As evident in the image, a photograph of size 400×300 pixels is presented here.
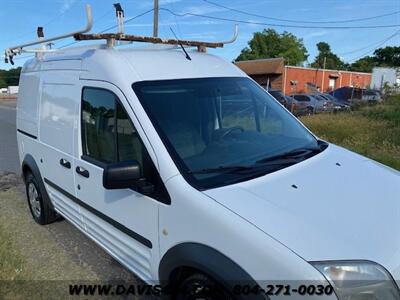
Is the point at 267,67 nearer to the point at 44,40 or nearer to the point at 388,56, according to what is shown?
the point at 44,40

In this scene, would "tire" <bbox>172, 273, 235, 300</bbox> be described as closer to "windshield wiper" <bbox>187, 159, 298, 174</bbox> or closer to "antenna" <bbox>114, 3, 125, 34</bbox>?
"windshield wiper" <bbox>187, 159, 298, 174</bbox>

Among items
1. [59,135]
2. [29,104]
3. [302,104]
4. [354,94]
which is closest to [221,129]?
[59,135]

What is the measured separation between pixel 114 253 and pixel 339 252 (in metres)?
1.97

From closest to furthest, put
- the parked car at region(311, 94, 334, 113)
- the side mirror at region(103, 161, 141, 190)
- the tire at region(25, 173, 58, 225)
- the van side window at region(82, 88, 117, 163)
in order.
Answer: the side mirror at region(103, 161, 141, 190) → the van side window at region(82, 88, 117, 163) → the tire at region(25, 173, 58, 225) → the parked car at region(311, 94, 334, 113)

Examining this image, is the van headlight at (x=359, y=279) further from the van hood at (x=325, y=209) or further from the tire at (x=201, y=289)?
the tire at (x=201, y=289)

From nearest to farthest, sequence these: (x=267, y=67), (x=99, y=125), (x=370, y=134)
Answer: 1. (x=99, y=125)
2. (x=370, y=134)
3. (x=267, y=67)

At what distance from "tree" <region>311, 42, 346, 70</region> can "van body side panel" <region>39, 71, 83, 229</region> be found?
8653 centimetres

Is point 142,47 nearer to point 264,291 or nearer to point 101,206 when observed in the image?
point 101,206

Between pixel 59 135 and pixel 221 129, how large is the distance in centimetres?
179

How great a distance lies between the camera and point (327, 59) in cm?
9269

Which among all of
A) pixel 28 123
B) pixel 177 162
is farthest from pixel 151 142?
pixel 28 123

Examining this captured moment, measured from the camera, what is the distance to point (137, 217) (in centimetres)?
289

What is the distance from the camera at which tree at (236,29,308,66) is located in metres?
69.6

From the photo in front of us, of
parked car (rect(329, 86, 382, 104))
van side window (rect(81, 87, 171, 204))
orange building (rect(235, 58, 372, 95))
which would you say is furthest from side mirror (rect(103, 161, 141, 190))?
orange building (rect(235, 58, 372, 95))
